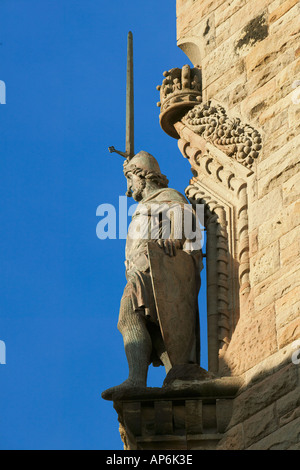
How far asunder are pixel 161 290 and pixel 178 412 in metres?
1.21

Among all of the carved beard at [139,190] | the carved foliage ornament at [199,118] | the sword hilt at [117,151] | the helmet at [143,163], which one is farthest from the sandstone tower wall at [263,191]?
the sword hilt at [117,151]

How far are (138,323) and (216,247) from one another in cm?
114

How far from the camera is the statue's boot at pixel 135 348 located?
13.1 m

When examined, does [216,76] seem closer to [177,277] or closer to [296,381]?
[177,277]

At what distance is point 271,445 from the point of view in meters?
12.0

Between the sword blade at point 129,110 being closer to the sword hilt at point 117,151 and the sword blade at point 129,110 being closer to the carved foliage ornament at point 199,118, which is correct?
the sword hilt at point 117,151

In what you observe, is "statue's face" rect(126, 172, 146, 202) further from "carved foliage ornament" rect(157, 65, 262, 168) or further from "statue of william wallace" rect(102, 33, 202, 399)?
"carved foliage ornament" rect(157, 65, 262, 168)

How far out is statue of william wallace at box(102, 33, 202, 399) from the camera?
13.3m

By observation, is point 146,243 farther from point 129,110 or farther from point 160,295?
point 129,110

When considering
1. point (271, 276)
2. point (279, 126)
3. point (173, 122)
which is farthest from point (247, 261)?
point (173, 122)

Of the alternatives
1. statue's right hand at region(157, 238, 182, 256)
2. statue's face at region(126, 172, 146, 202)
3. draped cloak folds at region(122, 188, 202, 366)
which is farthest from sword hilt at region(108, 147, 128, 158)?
statue's right hand at region(157, 238, 182, 256)

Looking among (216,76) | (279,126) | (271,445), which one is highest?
(216,76)

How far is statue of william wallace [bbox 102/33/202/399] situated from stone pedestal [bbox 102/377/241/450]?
0.76ft

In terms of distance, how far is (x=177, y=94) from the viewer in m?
15.0
